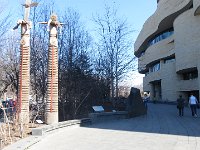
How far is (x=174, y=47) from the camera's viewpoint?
52438 millimetres

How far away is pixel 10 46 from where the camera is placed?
25281 millimetres

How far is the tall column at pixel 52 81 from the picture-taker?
15.0 meters

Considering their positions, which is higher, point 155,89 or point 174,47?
point 174,47

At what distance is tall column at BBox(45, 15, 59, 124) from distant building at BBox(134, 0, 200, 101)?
18.8m

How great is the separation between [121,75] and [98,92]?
98.3 inches

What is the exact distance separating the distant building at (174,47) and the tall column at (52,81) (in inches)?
741

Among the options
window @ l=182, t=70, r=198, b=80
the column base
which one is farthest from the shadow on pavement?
window @ l=182, t=70, r=198, b=80

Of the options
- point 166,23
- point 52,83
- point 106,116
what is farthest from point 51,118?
point 166,23

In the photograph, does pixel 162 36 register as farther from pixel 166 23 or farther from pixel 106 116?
pixel 106 116

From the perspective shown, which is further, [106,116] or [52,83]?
[106,116]

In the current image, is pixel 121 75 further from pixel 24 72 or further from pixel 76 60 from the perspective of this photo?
pixel 24 72

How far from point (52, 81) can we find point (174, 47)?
39.8 meters

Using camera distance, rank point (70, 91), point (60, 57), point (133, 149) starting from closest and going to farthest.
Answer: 1. point (133, 149)
2. point (70, 91)
3. point (60, 57)

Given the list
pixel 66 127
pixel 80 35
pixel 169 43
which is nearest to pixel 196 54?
pixel 169 43
